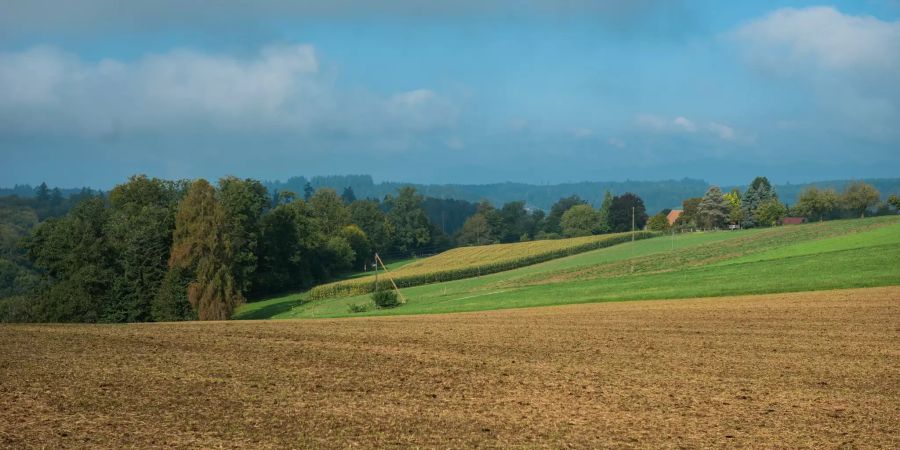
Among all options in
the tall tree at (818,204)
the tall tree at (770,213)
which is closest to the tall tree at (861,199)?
the tall tree at (818,204)

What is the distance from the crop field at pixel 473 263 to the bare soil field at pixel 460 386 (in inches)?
2073

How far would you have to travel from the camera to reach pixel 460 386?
17.6m

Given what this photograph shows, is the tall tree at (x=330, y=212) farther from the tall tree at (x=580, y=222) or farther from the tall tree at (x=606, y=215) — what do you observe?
the tall tree at (x=606, y=215)

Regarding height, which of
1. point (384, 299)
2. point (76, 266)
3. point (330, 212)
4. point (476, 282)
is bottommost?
point (384, 299)

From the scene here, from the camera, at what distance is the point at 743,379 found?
60.1 ft

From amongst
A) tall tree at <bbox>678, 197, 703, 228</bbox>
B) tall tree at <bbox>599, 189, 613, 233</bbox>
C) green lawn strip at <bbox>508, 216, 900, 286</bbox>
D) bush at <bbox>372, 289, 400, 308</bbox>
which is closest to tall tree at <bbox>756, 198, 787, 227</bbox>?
tall tree at <bbox>678, 197, 703, 228</bbox>

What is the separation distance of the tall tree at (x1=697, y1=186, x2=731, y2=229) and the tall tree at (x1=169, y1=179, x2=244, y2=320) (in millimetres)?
100769

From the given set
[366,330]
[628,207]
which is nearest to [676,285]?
[366,330]

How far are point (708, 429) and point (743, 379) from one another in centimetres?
494

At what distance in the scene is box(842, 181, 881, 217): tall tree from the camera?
132m

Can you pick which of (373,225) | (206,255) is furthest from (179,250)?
(373,225)

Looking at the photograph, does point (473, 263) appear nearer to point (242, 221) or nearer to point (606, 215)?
point (242, 221)

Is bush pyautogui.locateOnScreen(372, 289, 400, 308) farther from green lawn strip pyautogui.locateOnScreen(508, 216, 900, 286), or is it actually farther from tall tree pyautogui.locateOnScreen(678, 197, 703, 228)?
tall tree pyautogui.locateOnScreen(678, 197, 703, 228)

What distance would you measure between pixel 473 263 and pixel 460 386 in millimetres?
80510
